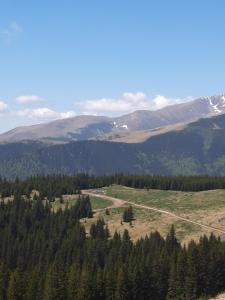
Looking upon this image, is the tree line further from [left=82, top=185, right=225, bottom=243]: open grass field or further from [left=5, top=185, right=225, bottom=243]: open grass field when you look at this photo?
[left=5, top=185, right=225, bottom=243]: open grass field

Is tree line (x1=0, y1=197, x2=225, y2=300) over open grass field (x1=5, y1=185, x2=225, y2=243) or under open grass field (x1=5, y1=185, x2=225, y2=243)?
under

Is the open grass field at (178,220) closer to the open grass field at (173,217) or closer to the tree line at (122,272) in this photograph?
the open grass field at (173,217)

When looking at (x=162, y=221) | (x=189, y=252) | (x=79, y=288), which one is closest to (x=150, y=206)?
(x=162, y=221)

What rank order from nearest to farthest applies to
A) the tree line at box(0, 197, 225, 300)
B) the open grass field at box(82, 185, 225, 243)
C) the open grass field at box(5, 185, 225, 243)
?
the tree line at box(0, 197, 225, 300) → the open grass field at box(82, 185, 225, 243) → the open grass field at box(5, 185, 225, 243)

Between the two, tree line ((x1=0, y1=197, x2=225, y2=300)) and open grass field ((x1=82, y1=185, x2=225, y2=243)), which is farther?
open grass field ((x1=82, y1=185, x2=225, y2=243))

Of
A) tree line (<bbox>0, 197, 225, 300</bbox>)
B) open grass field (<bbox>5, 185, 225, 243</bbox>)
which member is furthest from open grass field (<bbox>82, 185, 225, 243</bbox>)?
tree line (<bbox>0, 197, 225, 300</bbox>)

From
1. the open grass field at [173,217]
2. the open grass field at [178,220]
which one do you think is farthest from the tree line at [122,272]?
the open grass field at [173,217]

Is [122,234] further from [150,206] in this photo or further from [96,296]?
[96,296]

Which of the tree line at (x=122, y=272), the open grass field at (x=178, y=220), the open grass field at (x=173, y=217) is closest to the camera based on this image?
the tree line at (x=122, y=272)

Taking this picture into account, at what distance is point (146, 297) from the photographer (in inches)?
4242

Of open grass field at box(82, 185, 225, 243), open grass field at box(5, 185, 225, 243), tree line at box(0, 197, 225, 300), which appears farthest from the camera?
open grass field at box(5, 185, 225, 243)

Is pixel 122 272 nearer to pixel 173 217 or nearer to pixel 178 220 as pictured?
pixel 178 220

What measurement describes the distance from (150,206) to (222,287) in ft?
278

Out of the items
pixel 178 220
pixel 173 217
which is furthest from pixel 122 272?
pixel 173 217
